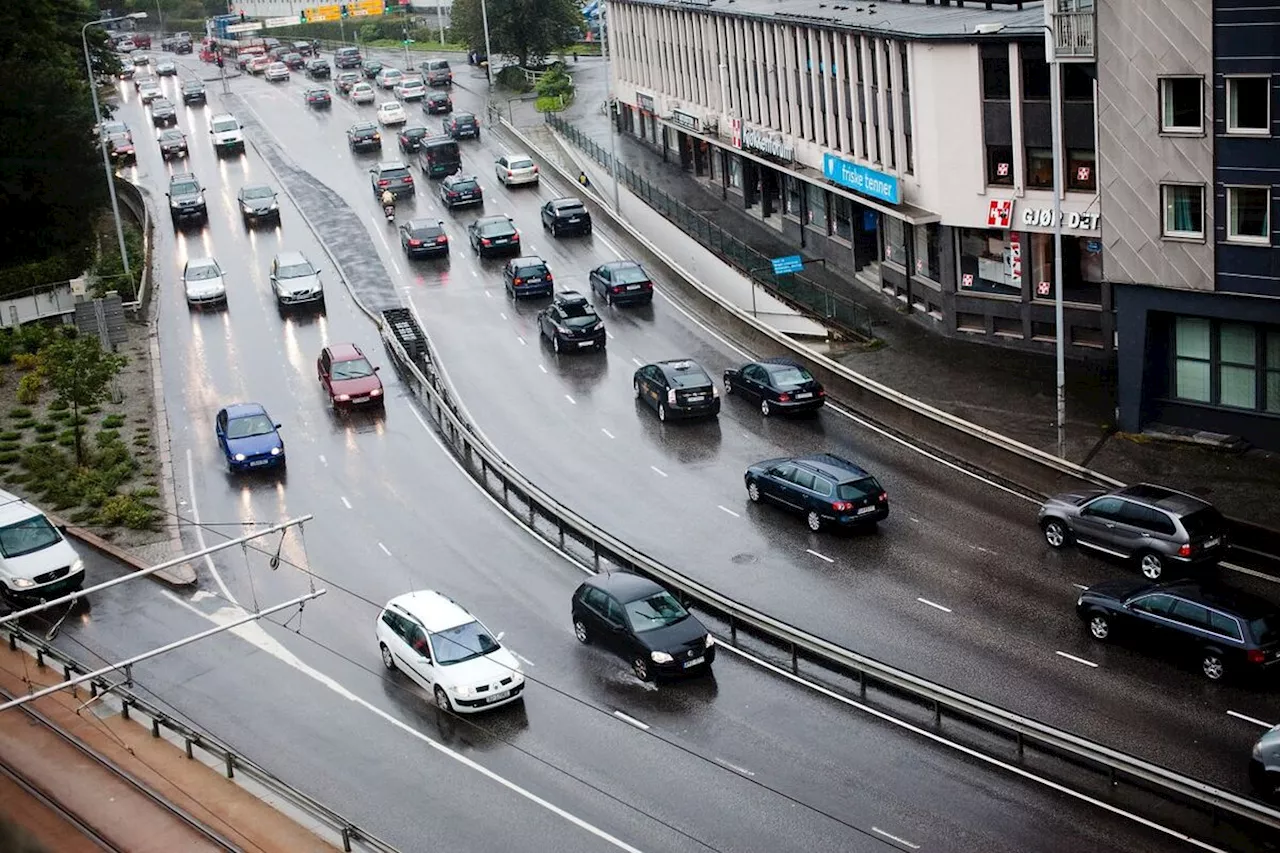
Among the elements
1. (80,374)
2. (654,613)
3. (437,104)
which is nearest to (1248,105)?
(654,613)

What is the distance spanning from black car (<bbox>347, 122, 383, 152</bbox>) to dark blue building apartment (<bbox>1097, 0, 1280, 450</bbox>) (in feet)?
185

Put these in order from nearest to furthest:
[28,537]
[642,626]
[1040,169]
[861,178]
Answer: [642,626] < [28,537] < [1040,169] < [861,178]

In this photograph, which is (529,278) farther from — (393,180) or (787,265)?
(393,180)

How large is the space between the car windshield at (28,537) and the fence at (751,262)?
26.8 meters

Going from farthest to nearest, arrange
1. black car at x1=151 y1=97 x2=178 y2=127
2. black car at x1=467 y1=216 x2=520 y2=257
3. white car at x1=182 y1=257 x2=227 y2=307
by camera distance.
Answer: black car at x1=151 y1=97 x2=178 y2=127 → black car at x1=467 y1=216 x2=520 y2=257 → white car at x1=182 y1=257 x2=227 y2=307

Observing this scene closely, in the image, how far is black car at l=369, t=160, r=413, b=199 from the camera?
78812 mm

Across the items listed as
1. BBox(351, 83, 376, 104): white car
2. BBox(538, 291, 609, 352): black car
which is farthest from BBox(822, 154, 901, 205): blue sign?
BBox(351, 83, 376, 104): white car

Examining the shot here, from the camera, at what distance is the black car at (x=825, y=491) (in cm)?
3866

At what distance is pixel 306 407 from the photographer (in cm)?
5234

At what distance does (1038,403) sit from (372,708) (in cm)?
2254

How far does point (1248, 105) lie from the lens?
39312 millimetres

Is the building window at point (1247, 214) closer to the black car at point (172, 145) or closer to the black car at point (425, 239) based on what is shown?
the black car at point (425, 239)

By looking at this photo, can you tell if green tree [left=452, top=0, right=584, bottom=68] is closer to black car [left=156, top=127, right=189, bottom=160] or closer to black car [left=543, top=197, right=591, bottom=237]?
black car [left=156, top=127, right=189, bottom=160]

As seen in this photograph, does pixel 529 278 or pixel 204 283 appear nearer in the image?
pixel 529 278
